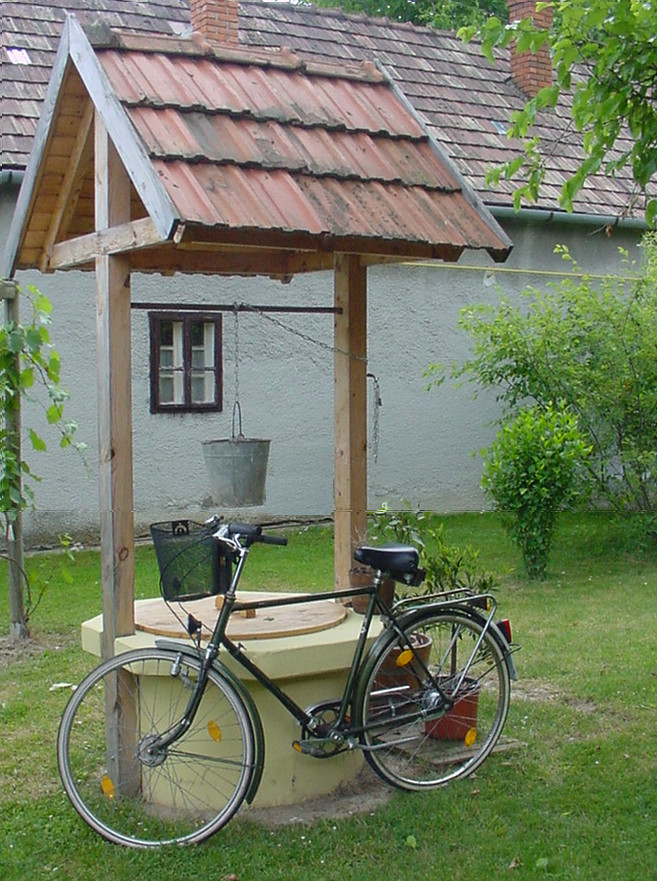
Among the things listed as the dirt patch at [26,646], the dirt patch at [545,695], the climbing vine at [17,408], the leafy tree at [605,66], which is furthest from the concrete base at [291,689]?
the dirt patch at [26,646]

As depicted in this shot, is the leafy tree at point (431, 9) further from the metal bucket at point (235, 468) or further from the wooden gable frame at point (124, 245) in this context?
the metal bucket at point (235, 468)

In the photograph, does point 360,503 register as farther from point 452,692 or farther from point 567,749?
point 567,749

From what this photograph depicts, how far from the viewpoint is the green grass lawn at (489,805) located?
179 inches

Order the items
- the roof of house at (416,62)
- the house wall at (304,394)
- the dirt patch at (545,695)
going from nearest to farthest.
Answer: the dirt patch at (545,695) → the house wall at (304,394) → the roof of house at (416,62)

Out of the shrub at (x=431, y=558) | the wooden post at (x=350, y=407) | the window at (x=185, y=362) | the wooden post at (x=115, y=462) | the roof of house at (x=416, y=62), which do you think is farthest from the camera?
the roof of house at (x=416, y=62)

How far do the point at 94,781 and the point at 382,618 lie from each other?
1.56m

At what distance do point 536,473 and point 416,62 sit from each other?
8.42 metres

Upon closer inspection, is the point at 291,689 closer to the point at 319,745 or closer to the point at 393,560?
the point at 319,745

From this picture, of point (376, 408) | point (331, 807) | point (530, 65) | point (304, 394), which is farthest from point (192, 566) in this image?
point (530, 65)

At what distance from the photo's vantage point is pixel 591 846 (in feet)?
15.5

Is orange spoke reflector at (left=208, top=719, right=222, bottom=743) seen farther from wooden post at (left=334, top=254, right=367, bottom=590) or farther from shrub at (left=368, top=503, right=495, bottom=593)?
shrub at (left=368, top=503, right=495, bottom=593)

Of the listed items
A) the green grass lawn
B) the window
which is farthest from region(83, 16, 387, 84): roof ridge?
the window

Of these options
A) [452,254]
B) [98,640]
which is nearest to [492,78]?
[452,254]

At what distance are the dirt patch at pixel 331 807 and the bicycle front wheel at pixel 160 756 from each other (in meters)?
0.18
